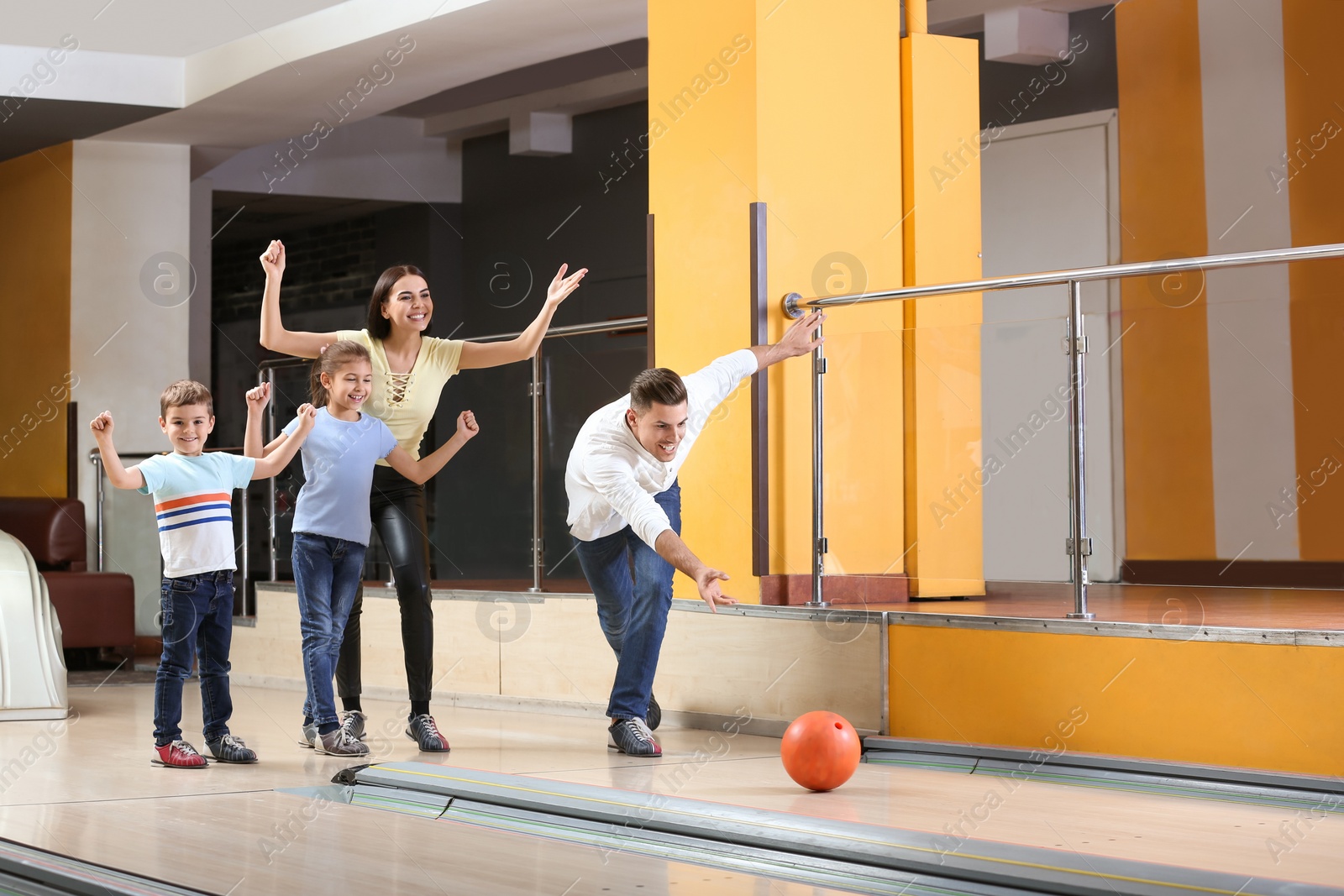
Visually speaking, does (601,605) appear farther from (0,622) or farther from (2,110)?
(2,110)

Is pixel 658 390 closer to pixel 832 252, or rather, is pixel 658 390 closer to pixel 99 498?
pixel 832 252

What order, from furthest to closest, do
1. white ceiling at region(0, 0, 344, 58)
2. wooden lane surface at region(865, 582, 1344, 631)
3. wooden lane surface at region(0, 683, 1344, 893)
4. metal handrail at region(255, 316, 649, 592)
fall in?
white ceiling at region(0, 0, 344, 58)
metal handrail at region(255, 316, 649, 592)
wooden lane surface at region(865, 582, 1344, 631)
wooden lane surface at region(0, 683, 1344, 893)

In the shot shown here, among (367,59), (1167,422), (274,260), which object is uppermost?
(367,59)

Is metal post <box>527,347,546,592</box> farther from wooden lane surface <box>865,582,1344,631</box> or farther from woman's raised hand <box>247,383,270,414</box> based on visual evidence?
wooden lane surface <box>865,582,1344,631</box>

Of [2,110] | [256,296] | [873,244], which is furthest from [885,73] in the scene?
[256,296]

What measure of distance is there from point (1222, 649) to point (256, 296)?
30.1 ft

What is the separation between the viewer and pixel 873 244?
5.31m

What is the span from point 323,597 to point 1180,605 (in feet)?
8.13

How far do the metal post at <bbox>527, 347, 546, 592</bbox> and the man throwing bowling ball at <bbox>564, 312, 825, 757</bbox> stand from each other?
1.46m

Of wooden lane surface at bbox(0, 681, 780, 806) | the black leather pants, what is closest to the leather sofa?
wooden lane surface at bbox(0, 681, 780, 806)

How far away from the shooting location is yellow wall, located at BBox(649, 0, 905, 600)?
16.1ft

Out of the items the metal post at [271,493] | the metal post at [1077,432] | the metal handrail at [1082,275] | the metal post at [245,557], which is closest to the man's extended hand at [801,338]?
the metal handrail at [1082,275]

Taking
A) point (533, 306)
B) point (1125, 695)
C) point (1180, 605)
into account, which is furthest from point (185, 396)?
point (533, 306)

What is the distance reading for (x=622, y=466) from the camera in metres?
4.12
